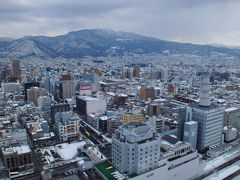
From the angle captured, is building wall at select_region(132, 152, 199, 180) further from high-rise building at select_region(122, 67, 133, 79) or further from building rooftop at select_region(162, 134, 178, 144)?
high-rise building at select_region(122, 67, 133, 79)

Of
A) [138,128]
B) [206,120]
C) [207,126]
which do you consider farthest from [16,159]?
[207,126]

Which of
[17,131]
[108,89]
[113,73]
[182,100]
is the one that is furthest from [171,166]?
[113,73]

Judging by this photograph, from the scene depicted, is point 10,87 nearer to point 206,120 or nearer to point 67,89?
point 67,89

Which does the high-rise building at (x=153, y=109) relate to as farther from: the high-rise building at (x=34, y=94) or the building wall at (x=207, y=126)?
the high-rise building at (x=34, y=94)

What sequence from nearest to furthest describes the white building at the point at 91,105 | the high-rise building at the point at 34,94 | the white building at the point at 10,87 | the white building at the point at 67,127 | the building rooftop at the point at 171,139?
the building rooftop at the point at 171,139, the white building at the point at 67,127, the white building at the point at 91,105, the high-rise building at the point at 34,94, the white building at the point at 10,87

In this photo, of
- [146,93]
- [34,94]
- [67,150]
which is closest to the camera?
[67,150]

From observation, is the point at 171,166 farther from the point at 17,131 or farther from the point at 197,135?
the point at 17,131

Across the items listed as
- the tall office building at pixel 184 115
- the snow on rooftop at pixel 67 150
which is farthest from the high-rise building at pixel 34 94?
the tall office building at pixel 184 115

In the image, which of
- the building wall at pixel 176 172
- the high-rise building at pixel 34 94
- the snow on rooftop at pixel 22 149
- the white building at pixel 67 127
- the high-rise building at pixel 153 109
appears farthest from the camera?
the high-rise building at pixel 34 94
